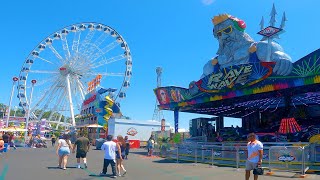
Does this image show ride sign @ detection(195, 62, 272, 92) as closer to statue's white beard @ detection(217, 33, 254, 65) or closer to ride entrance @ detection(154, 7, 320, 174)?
ride entrance @ detection(154, 7, 320, 174)

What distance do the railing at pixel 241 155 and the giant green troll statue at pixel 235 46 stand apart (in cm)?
601

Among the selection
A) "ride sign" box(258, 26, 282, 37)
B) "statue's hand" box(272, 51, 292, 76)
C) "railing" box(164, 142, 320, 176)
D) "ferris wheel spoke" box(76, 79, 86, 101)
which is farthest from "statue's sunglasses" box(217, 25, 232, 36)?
"ferris wheel spoke" box(76, 79, 86, 101)

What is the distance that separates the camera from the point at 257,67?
18.6m

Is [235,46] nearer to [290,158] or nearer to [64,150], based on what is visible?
[290,158]

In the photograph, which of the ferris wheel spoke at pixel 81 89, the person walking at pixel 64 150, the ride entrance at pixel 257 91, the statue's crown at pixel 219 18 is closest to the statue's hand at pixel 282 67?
the ride entrance at pixel 257 91

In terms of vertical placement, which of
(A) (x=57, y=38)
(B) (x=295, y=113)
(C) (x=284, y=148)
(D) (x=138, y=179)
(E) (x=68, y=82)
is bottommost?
(D) (x=138, y=179)

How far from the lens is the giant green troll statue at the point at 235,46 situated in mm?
24484

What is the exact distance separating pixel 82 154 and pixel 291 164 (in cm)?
781

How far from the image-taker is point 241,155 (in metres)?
15.6

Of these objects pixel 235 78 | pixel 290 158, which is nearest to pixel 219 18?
pixel 235 78

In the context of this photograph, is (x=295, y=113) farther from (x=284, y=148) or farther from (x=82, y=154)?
(x=82, y=154)

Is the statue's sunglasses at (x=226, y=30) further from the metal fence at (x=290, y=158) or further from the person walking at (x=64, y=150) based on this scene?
the person walking at (x=64, y=150)

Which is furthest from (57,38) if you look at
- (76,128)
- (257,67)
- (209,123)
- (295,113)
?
(257,67)

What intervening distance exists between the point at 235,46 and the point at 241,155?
12696 mm
